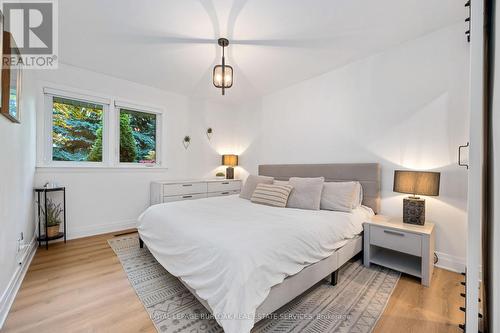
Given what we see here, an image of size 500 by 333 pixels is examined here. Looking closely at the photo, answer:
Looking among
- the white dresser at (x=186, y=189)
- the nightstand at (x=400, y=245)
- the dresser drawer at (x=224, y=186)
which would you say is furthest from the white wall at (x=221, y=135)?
the nightstand at (x=400, y=245)

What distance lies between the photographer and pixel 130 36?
2.35m

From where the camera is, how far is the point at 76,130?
324cm

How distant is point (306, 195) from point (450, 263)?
5.19 ft

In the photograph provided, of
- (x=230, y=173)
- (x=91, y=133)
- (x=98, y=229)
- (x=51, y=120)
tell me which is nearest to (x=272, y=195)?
(x=230, y=173)

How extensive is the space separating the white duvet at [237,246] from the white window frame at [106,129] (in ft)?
5.64

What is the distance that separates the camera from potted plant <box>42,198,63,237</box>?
9.10 feet

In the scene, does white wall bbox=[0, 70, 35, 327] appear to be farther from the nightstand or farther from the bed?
the nightstand

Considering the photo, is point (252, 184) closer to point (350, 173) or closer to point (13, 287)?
point (350, 173)

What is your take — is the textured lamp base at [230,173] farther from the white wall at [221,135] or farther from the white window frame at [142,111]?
the white window frame at [142,111]

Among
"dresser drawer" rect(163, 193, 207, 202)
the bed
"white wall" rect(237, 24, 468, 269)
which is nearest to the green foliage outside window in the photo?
"dresser drawer" rect(163, 193, 207, 202)

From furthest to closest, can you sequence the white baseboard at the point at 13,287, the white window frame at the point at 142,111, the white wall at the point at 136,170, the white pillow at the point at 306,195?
the white window frame at the point at 142,111 < the white wall at the point at 136,170 < the white pillow at the point at 306,195 < the white baseboard at the point at 13,287

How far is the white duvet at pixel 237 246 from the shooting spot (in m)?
1.19

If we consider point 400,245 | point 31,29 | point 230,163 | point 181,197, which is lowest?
point 400,245

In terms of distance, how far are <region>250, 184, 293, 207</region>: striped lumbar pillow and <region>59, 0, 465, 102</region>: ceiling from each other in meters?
1.72
